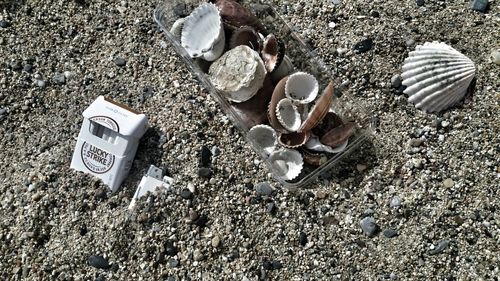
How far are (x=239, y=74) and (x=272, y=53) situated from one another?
205 millimetres

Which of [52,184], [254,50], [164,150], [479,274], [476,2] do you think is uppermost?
[476,2]

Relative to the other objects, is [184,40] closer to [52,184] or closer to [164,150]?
[164,150]

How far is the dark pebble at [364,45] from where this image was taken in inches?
116

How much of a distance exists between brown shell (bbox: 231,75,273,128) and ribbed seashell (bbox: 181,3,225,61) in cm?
28

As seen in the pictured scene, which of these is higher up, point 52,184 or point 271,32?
point 271,32

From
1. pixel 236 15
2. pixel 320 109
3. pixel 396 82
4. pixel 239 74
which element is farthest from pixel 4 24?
pixel 396 82

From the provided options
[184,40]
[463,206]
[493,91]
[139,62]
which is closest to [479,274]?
[463,206]

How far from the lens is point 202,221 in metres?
2.78

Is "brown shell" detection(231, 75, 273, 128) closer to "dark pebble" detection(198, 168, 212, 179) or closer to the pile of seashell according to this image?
the pile of seashell

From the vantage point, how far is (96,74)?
3.16 m

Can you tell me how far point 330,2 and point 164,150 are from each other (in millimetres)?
1130

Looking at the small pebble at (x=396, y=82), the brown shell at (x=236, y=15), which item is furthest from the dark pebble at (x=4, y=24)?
the small pebble at (x=396, y=82)

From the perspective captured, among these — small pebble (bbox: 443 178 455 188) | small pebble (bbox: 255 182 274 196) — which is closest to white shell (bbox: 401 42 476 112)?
small pebble (bbox: 443 178 455 188)

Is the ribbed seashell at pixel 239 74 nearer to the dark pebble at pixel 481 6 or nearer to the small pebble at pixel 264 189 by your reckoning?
the small pebble at pixel 264 189
